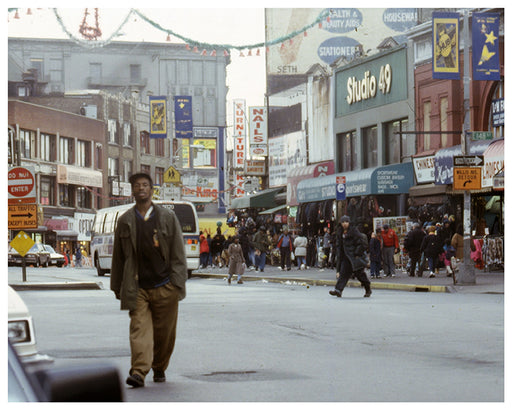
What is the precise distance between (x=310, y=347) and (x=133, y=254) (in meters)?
3.95

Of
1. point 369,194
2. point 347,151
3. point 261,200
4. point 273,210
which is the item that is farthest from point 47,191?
point 369,194

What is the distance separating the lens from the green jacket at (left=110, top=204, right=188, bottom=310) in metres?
8.69

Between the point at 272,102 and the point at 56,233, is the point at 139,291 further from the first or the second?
the point at 56,233

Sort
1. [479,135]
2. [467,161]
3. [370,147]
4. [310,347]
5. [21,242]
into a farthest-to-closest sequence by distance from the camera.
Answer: [370,147], [21,242], [479,135], [467,161], [310,347]

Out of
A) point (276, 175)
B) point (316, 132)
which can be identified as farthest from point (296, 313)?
point (276, 175)

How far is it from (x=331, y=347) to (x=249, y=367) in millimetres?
2120

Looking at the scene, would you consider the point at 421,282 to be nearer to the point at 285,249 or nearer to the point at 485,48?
the point at 485,48

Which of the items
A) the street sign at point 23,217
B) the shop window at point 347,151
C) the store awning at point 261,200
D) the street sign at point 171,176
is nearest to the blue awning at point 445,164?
the shop window at point 347,151

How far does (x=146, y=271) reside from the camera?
8.84 metres

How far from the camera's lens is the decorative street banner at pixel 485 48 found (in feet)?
92.5

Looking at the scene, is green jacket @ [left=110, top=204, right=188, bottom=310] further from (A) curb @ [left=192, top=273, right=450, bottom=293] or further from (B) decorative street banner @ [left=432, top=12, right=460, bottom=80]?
(B) decorative street banner @ [left=432, top=12, right=460, bottom=80]

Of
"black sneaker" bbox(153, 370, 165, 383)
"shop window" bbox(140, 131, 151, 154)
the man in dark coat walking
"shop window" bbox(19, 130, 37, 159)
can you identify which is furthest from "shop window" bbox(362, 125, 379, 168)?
"shop window" bbox(140, 131, 151, 154)

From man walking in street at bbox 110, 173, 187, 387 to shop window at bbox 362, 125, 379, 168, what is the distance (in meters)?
35.0

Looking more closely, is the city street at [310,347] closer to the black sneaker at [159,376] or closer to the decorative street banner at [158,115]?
the black sneaker at [159,376]
